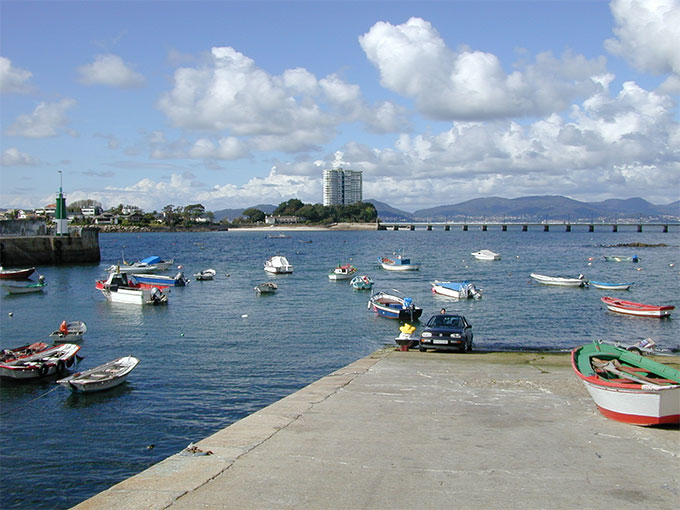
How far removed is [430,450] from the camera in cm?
1159

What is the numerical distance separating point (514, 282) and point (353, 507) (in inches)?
2340

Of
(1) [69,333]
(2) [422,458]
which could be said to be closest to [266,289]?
(1) [69,333]

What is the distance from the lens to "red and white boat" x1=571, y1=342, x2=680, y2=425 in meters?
12.4

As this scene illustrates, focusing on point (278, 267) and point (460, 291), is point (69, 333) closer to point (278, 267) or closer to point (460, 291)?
point (460, 291)

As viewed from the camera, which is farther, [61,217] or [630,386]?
[61,217]

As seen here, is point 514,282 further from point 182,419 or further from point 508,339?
point 182,419

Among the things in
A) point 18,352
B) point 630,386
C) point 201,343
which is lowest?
point 201,343

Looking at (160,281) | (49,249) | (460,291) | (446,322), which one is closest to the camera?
(446,322)

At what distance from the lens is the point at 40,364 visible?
918 inches

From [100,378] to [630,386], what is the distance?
17491 mm

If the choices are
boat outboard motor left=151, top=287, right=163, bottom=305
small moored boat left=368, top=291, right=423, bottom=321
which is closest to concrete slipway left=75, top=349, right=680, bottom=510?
small moored boat left=368, top=291, right=423, bottom=321

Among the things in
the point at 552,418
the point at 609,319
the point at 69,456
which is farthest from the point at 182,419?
the point at 609,319

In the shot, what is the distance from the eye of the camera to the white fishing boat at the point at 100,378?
69.4ft

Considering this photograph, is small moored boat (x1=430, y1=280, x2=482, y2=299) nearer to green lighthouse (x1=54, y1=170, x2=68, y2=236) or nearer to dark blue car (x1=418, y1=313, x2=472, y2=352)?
dark blue car (x1=418, y1=313, x2=472, y2=352)
